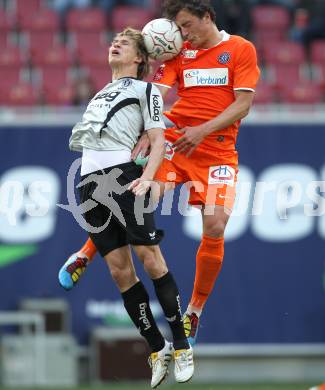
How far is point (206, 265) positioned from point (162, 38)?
6.14 ft

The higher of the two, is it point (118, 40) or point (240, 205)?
point (118, 40)

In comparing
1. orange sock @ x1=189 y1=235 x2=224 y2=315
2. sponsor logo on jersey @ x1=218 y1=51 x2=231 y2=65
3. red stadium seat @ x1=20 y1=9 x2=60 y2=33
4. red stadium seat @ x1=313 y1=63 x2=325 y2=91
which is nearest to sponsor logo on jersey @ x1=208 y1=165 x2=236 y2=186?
orange sock @ x1=189 y1=235 x2=224 y2=315

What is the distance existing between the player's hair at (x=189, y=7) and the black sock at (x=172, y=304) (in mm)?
2034

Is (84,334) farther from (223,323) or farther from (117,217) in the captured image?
(117,217)

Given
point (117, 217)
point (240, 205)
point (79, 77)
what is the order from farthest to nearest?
point (79, 77) → point (240, 205) → point (117, 217)

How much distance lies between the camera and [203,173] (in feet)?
32.8

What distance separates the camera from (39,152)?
47.9 feet

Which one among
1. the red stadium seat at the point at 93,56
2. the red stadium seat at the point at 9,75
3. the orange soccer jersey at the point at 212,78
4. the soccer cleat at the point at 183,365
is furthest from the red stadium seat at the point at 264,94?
the soccer cleat at the point at 183,365

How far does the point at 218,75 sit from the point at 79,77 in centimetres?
663

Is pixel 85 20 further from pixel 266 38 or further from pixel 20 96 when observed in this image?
pixel 266 38

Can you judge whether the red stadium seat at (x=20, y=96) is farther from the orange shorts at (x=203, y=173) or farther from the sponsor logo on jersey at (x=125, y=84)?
the sponsor logo on jersey at (x=125, y=84)

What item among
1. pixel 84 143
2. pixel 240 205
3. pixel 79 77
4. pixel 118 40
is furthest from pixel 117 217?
pixel 79 77

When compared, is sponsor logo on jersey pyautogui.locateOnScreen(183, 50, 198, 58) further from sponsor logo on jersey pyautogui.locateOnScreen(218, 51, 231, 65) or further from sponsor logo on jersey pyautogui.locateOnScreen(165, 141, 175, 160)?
sponsor logo on jersey pyautogui.locateOnScreen(165, 141, 175, 160)

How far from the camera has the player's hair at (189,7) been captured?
31.9ft
